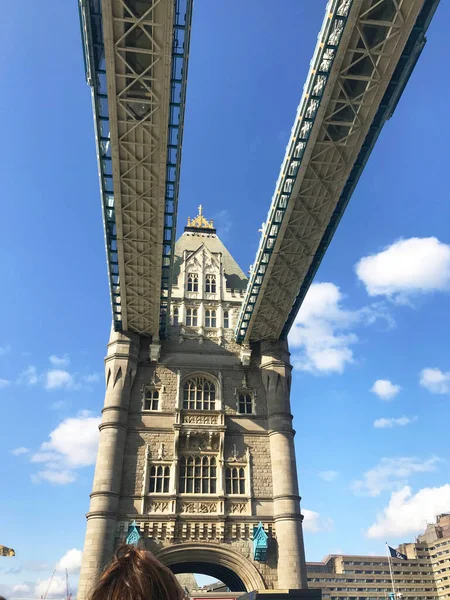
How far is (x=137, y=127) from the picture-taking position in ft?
86.2

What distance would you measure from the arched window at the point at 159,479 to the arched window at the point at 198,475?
0.95 metres

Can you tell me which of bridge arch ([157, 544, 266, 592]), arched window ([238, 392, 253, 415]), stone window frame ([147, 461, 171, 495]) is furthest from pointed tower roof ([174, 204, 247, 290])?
bridge arch ([157, 544, 266, 592])

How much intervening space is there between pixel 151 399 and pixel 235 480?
8.38 m

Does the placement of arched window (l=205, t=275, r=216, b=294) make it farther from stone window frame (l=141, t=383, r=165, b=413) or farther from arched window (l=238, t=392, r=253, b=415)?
stone window frame (l=141, t=383, r=165, b=413)

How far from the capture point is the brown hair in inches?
99.7

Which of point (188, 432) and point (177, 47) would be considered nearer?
point (177, 47)

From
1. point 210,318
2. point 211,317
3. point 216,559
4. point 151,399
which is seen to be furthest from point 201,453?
point 211,317

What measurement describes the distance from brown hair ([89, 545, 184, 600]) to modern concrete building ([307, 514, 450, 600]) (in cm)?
14699

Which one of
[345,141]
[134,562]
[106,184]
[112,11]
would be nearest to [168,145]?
[106,184]

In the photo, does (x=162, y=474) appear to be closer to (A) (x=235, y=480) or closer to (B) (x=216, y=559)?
(A) (x=235, y=480)

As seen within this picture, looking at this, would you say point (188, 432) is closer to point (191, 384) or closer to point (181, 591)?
point (191, 384)

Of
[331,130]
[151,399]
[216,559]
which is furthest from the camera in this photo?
[151,399]

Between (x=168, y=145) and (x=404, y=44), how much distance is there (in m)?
11.9

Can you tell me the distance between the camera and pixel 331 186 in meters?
30.1
